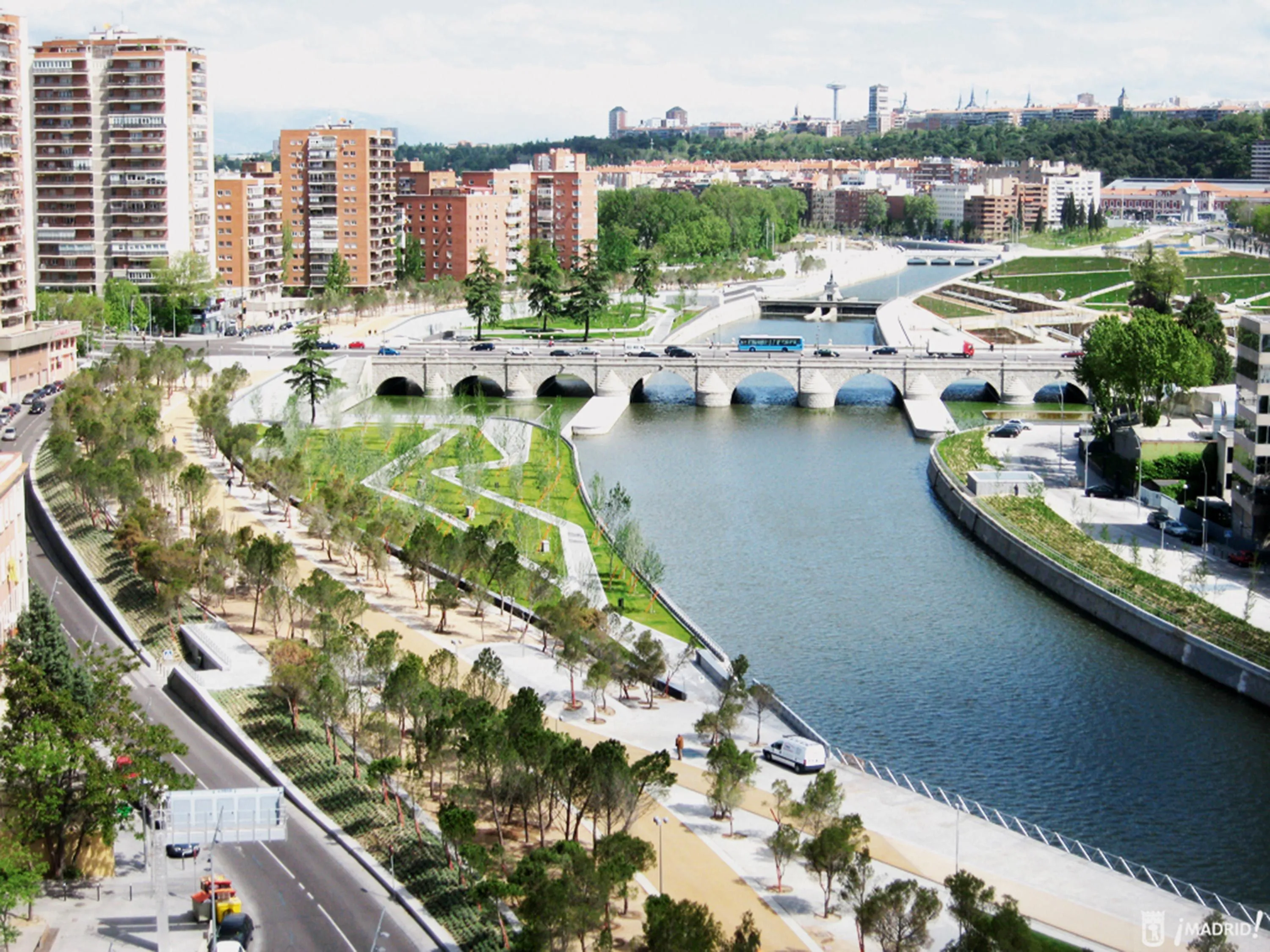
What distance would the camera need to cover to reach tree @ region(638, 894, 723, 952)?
2012 centimetres

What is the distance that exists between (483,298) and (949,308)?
3877 centimetres

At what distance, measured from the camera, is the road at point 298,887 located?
2242 cm

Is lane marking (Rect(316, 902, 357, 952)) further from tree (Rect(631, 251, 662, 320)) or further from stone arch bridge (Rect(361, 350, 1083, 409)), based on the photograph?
tree (Rect(631, 251, 662, 320))

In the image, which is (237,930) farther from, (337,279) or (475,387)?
(337,279)

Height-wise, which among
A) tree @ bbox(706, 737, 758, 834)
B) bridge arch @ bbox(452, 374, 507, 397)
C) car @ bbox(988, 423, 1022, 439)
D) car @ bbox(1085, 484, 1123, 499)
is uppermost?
bridge arch @ bbox(452, 374, 507, 397)

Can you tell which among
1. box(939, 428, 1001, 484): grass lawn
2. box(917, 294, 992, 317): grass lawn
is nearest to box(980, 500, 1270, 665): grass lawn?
box(939, 428, 1001, 484): grass lawn

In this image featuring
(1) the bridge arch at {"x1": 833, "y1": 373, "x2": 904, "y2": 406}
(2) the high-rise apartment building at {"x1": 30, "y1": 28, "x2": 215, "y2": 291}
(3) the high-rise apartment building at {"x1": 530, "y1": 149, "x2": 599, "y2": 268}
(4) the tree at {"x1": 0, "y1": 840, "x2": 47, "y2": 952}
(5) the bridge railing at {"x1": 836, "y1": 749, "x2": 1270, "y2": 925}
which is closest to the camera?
(4) the tree at {"x1": 0, "y1": 840, "x2": 47, "y2": 952}

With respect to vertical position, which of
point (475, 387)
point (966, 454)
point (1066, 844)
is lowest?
point (1066, 844)

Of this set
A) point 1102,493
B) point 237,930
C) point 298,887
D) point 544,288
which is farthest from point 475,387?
point 237,930

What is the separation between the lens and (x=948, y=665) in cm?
3647

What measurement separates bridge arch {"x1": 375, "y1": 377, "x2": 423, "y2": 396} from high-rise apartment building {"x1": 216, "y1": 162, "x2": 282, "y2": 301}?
70.2 ft

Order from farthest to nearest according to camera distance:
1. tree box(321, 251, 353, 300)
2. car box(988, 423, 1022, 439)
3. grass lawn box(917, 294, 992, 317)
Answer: grass lawn box(917, 294, 992, 317)
tree box(321, 251, 353, 300)
car box(988, 423, 1022, 439)

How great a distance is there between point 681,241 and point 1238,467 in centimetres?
8744

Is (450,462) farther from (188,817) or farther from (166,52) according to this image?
(166,52)
